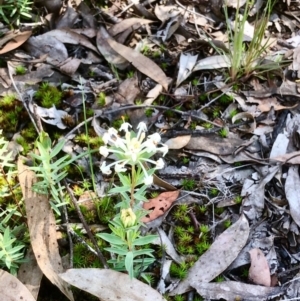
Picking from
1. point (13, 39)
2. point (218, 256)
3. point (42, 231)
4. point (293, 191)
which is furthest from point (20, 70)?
point (293, 191)

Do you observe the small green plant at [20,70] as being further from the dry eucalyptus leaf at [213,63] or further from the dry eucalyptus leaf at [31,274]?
the dry eucalyptus leaf at [31,274]

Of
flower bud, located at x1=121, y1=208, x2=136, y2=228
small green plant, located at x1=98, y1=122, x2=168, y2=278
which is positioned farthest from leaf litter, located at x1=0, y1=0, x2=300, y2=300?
flower bud, located at x1=121, y1=208, x2=136, y2=228

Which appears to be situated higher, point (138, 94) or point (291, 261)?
point (138, 94)

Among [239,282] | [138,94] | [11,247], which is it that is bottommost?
[239,282]

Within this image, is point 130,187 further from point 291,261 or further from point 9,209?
point 291,261

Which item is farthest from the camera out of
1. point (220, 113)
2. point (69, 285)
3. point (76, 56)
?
point (76, 56)

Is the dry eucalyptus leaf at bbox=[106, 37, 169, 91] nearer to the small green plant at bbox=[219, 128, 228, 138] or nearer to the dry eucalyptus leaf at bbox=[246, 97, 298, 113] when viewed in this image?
the small green plant at bbox=[219, 128, 228, 138]

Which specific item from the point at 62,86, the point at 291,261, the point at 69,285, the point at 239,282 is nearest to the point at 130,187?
the point at 69,285
